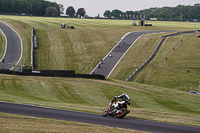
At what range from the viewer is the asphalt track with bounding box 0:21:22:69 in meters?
67.4

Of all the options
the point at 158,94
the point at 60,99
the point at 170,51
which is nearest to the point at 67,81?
the point at 60,99

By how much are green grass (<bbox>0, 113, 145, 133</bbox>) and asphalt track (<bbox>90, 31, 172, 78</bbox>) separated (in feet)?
147

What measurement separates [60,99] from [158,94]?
14936 mm

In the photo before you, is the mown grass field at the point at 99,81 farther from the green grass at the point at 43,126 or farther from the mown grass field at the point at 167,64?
the green grass at the point at 43,126

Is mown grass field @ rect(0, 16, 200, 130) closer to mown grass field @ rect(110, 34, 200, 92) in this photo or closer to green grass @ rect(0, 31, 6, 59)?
mown grass field @ rect(110, 34, 200, 92)

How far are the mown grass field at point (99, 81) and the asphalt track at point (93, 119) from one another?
5.74ft

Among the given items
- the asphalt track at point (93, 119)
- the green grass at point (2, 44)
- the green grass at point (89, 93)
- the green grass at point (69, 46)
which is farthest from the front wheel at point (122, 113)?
the green grass at point (2, 44)

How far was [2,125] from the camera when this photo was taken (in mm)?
16047

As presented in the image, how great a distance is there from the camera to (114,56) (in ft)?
250

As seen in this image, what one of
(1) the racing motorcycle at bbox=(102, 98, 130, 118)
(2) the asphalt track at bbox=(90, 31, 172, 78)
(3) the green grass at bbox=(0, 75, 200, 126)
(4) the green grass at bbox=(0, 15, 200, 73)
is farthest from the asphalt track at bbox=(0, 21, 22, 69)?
(1) the racing motorcycle at bbox=(102, 98, 130, 118)

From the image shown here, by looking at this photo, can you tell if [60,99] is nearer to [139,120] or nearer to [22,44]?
[139,120]

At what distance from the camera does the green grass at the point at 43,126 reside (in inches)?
610

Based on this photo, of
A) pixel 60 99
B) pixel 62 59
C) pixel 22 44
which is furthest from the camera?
pixel 22 44

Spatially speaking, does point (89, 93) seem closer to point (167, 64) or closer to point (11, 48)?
point (167, 64)
